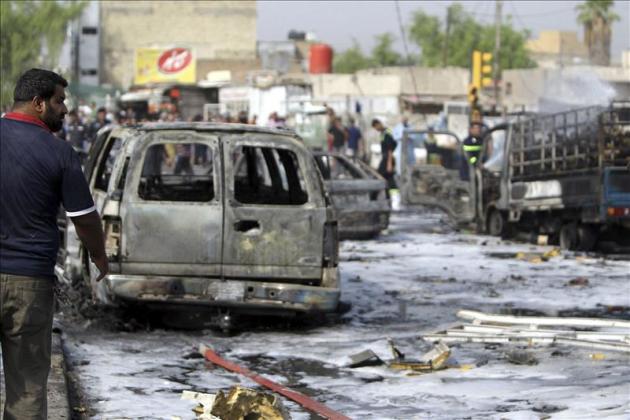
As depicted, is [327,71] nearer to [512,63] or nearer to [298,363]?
[512,63]

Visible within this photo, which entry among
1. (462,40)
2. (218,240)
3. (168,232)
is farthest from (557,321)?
(462,40)

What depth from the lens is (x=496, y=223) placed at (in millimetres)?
21344

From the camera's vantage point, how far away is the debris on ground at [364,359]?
31.8 feet

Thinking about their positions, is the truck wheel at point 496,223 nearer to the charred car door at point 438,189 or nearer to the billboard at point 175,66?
the charred car door at point 438,189

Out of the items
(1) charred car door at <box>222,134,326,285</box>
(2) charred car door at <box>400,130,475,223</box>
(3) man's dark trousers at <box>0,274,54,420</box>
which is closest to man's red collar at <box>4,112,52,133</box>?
(3) man's dark trousers at <box>0,274,54,420</box>

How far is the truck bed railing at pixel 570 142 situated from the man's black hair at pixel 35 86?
494 inches

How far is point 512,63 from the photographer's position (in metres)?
107

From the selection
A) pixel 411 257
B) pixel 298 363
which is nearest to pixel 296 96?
pixel 411 257

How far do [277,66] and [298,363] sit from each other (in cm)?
7207

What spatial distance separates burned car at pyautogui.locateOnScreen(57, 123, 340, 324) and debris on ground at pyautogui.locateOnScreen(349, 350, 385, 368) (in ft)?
4.64

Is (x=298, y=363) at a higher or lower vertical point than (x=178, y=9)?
lower

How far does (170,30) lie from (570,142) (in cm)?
7519

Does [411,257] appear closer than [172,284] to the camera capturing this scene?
No

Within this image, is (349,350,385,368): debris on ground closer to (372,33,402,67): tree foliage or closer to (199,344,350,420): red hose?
(199,344,350,420): red hose
